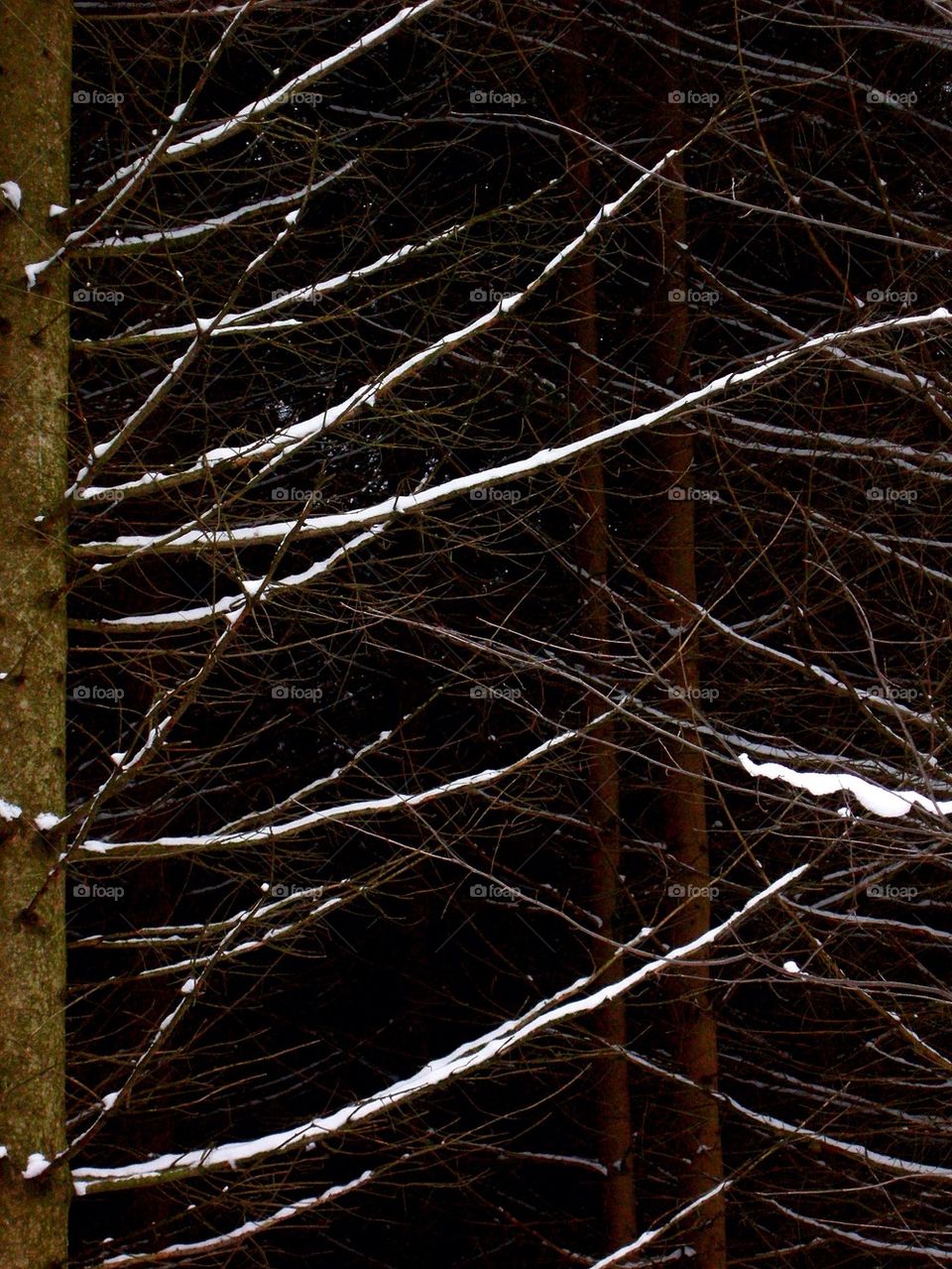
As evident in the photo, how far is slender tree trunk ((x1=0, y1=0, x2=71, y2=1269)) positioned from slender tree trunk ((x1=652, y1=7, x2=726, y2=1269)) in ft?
10.9

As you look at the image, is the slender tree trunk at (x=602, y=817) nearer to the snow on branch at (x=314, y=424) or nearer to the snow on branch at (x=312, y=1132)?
the snow on branch at (x=314, y=424)

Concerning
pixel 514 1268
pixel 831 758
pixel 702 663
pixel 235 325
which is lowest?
pixel 514 1268

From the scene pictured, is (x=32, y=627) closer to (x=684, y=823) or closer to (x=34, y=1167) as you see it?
(x=34, y=1167)

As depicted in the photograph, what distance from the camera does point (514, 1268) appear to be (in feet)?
27.8

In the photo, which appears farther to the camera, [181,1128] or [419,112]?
[181,1128]

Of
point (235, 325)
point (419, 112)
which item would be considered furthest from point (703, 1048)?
point (419, 112)

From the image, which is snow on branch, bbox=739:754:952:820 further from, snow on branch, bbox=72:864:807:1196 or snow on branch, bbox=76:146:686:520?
snow on branch, bbox=76:146:686:520

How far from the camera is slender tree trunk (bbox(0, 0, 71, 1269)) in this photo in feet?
11.1

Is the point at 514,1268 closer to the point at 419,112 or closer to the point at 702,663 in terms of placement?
the point at 702,663

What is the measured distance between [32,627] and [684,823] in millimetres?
4338

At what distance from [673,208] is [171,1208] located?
7.41 metres

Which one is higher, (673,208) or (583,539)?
(673,208)

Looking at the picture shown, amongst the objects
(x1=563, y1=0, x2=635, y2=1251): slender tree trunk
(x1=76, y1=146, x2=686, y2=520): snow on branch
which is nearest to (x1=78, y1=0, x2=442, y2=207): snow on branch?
(x1=76, y1=146, x2=686, y2=520): snow on branch

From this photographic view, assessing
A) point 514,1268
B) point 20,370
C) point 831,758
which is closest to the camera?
point 831,758
